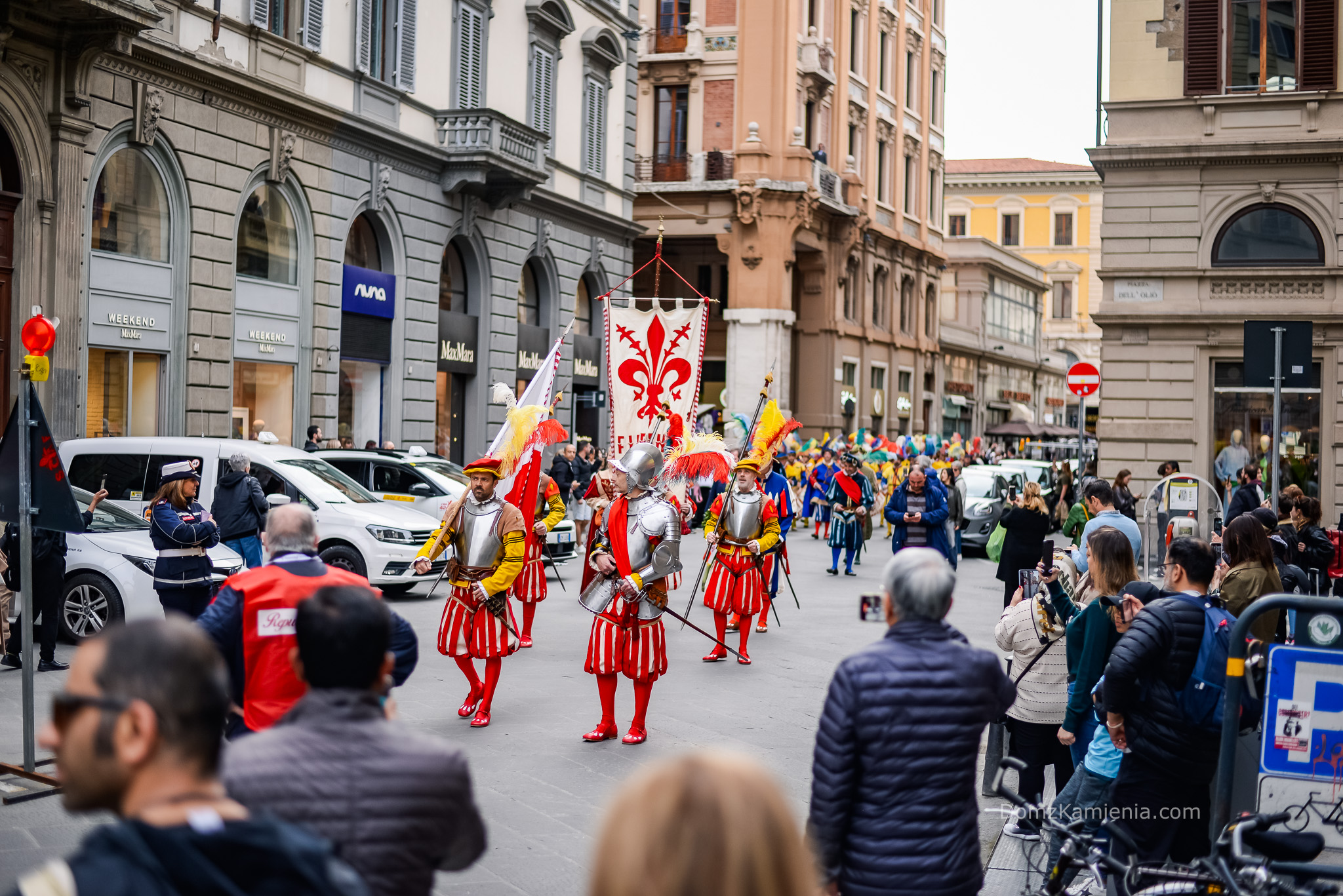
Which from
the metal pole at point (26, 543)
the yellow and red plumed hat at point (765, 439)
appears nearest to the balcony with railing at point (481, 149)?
the yellow and red plumed hat at point (765, 439)

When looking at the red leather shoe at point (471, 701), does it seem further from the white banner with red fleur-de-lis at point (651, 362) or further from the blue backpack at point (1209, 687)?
the white banner with red fleur-de-lis at point (651, 362)

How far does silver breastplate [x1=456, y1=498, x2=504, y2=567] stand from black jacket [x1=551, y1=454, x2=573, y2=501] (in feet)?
45.7

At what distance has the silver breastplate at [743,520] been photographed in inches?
491

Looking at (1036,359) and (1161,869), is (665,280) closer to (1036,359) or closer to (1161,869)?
(1036,359)

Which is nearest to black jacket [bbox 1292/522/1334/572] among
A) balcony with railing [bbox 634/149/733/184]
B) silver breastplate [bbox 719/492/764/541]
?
silver breastplate [bbox 719/492/764/541]

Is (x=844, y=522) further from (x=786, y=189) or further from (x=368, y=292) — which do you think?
(x=786, y=189)

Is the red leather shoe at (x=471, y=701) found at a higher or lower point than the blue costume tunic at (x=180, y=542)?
lower

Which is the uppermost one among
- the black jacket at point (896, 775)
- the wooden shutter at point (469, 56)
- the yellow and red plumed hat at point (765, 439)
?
the wooden shutter at point (469, 56)

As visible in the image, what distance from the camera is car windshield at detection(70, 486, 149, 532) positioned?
1224 cm

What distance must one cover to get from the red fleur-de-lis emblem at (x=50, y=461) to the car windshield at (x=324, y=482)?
23.9 ft

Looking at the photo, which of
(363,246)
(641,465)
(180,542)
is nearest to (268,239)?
(363,246)

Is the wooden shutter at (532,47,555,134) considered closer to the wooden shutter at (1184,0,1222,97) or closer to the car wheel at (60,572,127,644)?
the wooden shutter at (1184,0,1222,97)

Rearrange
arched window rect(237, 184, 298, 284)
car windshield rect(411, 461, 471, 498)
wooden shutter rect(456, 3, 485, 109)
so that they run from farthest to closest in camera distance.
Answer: wooden shutter rect(456, 3, 485, 109) < arched window rect(237, 184, 298, 284) < car windshield rect(411, 461, 471, 498)

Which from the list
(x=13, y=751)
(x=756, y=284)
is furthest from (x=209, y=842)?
(x=756, y=284)
